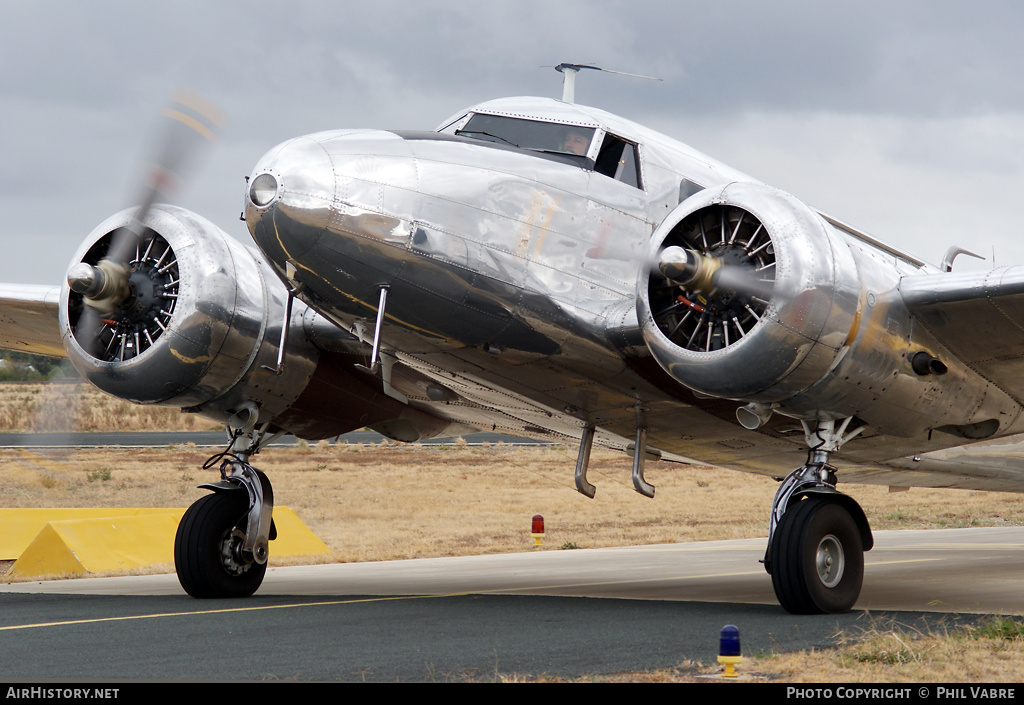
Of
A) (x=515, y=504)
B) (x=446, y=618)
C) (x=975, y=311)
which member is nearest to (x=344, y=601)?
(x=446, y=618)

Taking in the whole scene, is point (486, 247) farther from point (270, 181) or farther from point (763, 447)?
point (763, 447)

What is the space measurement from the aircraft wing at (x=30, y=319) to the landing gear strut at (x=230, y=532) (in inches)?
109

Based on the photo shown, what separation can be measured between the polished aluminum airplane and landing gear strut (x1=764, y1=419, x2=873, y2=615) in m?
0.02

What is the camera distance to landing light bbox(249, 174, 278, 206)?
795 cm

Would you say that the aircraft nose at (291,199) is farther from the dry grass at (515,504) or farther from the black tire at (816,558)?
the black tire at (816,558)

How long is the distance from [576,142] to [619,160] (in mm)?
442

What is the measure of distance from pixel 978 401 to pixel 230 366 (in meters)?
7.18

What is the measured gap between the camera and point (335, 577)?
45.4ft

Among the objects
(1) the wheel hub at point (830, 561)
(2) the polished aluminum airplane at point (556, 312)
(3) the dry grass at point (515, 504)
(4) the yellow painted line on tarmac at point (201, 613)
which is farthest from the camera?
(1) the wheel hub at point (830, 561)

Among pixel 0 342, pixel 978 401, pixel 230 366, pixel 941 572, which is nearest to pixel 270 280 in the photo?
pixel 230 366

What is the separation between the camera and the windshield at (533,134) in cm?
942

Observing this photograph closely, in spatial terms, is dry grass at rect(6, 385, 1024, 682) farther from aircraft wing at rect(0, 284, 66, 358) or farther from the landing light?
the landing light

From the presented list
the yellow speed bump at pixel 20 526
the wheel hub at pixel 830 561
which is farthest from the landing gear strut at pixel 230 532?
the yellow speed bump at pixel 20 526

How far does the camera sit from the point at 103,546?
590 inches
